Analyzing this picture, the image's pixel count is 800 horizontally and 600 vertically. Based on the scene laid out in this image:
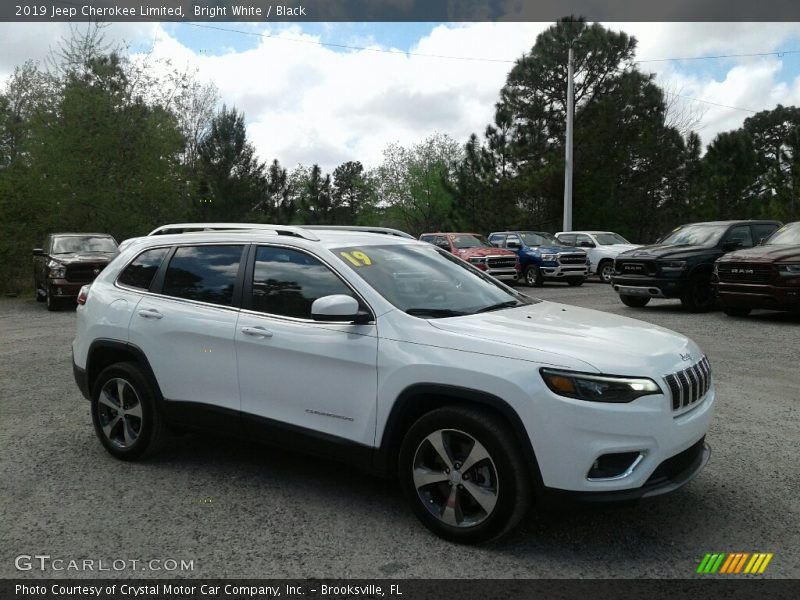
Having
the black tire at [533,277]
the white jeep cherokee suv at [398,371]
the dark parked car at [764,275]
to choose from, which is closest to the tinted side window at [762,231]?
the dark parked car at [764,275]

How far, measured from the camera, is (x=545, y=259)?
22.5 metres

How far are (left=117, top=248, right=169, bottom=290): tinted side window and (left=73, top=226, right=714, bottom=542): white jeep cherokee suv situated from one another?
0.06 ft

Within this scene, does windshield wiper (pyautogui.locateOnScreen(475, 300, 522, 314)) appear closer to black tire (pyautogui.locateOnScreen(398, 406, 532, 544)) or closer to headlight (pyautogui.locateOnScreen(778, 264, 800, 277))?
black tire (pyautogui.locateOnScreen(398, 406, 532, 544))

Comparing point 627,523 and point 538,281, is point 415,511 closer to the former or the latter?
point 627,523

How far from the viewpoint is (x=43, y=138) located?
76.8ft

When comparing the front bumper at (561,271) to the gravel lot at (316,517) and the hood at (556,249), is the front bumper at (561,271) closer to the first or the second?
the hood at (556,249)

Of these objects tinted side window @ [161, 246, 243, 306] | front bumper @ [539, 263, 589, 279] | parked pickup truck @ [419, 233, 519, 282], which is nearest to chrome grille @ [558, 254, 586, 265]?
front bumper @ [539, 263, 589, 279]

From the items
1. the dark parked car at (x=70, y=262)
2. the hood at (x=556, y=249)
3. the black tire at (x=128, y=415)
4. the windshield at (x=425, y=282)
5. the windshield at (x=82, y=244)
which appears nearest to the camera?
the windshield at (x=425, y=282)

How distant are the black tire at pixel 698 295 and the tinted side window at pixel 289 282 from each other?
1133cm

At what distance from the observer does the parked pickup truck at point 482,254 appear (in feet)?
70.1

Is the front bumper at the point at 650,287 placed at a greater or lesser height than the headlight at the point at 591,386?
lesser

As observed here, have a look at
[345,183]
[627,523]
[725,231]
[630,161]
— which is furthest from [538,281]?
[345,183]

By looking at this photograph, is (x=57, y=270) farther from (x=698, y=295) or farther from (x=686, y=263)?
(x=698, y=295)

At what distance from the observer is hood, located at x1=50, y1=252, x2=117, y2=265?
16.0 metres
